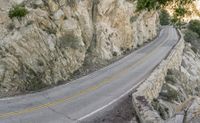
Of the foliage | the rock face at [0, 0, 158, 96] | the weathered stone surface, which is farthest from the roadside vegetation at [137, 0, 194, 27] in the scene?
the rock face at [0, 0, 158, 96]

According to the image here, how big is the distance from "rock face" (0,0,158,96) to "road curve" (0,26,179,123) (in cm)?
191

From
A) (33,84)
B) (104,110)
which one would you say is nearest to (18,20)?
(33,84)

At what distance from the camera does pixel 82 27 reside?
3769 cm

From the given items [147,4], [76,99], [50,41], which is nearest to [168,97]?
[76,99]

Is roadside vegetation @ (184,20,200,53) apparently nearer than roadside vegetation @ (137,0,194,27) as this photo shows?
No

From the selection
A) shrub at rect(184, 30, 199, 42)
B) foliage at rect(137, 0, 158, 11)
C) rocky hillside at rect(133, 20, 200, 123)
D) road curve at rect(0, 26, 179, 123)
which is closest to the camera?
rocky hillside at rect(133, 20, 200, 123)

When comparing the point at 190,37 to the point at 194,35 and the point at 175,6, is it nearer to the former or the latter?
the point at 194,35

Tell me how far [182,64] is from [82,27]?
20.7 meters

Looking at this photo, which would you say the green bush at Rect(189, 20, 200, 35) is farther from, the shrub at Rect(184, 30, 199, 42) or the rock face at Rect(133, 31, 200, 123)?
the rock face at Rect(133, 31, 200, 123)

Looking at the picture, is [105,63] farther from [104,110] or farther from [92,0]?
[104,110]

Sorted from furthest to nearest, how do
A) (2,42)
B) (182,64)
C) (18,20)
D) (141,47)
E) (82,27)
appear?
(141,47) < (182,64) < (82,27) < (18,20) < (2,42)

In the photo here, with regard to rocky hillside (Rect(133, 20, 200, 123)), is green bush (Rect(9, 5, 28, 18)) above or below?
above

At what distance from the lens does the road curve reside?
21.1 m

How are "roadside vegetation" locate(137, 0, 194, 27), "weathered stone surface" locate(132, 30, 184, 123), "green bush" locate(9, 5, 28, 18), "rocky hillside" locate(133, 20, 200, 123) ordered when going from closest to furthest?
"rocky hillside" locate(133, 20, 200, 123)
"roadside vegetation" locate(137, 0, 194, 27)
"weathered stone surface" locate(132, 30, 184, 123)
"green bush" locate(9, 5, 28, 18)
